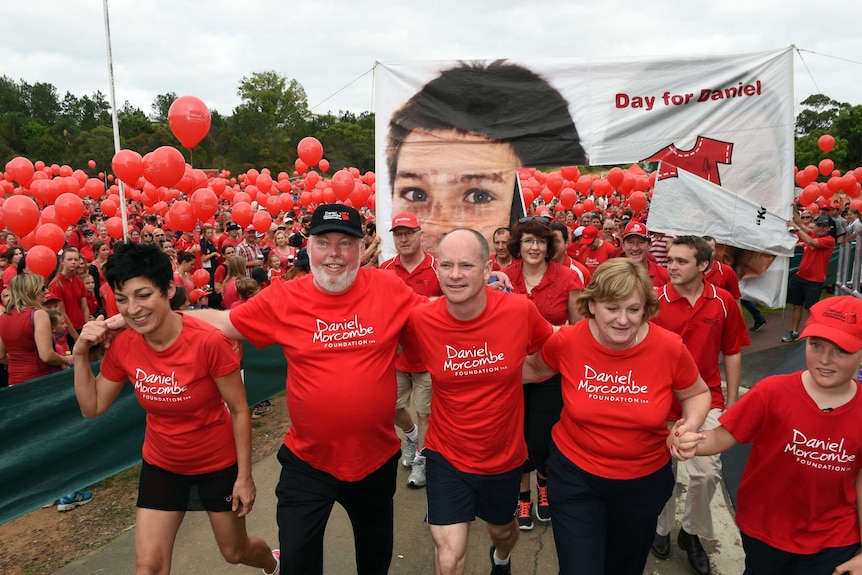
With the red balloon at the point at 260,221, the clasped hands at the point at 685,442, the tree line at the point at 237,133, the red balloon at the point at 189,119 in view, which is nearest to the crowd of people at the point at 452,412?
the clasped hands at the point at 685,442

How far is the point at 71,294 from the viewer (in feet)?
21.0

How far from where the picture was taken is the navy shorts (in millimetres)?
2771

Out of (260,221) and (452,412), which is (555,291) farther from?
(260,221)

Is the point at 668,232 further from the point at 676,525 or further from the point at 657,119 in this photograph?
the point at 676,525

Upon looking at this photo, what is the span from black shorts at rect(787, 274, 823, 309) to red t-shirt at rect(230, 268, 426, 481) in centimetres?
813

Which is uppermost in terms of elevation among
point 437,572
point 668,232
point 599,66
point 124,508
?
point 599,66

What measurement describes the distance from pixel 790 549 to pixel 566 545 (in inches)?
37.1

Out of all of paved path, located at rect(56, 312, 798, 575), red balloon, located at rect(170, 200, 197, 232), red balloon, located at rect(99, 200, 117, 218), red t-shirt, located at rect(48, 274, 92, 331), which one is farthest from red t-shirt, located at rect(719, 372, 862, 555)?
red balloon, located at rect(99, 200, 117, 218)

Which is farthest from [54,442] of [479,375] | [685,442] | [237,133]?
[237,133]

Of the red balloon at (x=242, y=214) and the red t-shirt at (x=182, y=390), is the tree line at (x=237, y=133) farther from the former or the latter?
the red t-shirt at (x=182, y=390)

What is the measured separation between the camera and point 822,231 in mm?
8617

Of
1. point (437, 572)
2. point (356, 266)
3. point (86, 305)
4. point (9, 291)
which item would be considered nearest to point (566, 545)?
point (437, 572)

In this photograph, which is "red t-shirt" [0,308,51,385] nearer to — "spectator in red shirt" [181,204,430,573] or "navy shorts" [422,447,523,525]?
"spectator in red shirt" [181,204,430,573]

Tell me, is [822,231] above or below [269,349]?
above
